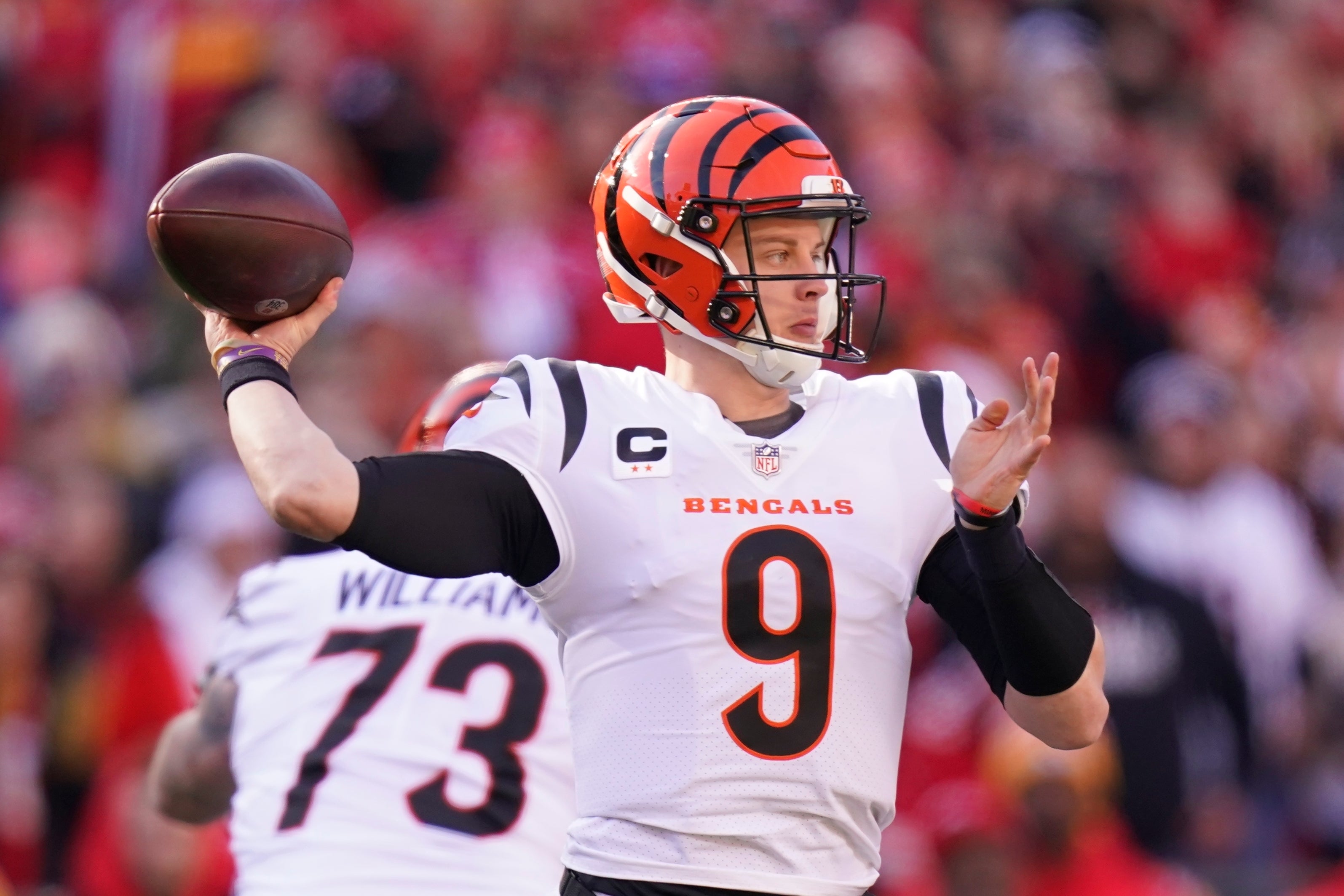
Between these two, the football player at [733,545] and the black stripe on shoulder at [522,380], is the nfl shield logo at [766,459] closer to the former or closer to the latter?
the football player at [733,545]

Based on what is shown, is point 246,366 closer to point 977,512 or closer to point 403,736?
point 977,512

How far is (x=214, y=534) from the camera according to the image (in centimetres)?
664

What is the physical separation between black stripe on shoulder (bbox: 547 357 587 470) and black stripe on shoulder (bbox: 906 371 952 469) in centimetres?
55

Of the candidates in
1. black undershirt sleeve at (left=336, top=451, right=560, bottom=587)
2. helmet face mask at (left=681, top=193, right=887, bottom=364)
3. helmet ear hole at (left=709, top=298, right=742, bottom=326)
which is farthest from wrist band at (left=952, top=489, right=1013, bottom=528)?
black undershirt sleeve at (left=336, top=451, right=560, bottom=587)

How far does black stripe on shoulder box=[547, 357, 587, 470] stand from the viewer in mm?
2924

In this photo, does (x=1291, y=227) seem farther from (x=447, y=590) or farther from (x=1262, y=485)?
(x=447, y=590)

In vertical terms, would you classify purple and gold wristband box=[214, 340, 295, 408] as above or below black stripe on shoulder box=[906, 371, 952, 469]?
above

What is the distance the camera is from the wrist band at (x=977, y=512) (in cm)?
280

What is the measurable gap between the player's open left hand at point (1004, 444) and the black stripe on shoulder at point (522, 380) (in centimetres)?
66

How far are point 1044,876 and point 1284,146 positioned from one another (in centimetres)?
489

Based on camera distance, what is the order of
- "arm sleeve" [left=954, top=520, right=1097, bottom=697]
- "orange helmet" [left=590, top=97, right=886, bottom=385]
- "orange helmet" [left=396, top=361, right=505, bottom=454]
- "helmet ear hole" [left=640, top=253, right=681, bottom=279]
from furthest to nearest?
"orange helmet" [left=396, top=361, right=505, bottom=454] < "helmet ear hole" [left=640, top=253, right=681, bottom=279] < "orange helmet" [left=590, top=97, right=886, bottom=385] < "arm sleeve" [left=954, top=520, right=1097, bottom=697]

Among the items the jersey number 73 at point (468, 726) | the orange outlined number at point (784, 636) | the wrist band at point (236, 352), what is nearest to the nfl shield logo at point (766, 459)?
the orange outlined number at point (784, 636)

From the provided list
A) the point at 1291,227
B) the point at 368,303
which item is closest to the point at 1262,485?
the point at 1291,227

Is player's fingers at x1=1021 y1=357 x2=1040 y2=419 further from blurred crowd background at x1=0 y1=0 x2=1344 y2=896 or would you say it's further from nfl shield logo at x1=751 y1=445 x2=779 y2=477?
blurred crowd background at x1=0 y1=0 x2=1344 y2=896
